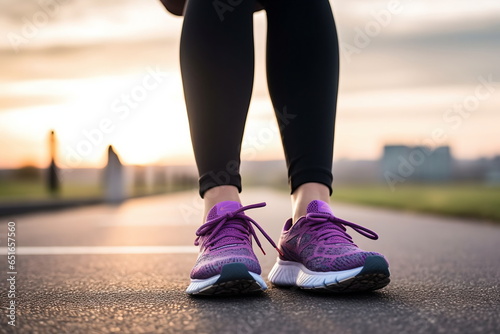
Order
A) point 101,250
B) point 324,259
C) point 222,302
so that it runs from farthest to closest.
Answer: point 101,250
point 324,259
point 222,302

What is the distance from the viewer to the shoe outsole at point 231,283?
3.68 ft

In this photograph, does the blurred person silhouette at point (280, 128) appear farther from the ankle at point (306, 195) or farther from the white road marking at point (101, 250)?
the white road marking at point (101, 250)

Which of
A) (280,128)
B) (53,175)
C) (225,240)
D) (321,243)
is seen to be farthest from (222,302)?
(53,175)

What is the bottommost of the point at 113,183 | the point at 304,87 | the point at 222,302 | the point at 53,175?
the point at 113,183

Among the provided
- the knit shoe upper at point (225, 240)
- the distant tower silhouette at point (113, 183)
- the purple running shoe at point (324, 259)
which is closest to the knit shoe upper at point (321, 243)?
the purple running shoe at point (324, 259)

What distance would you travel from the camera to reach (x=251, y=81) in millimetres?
1361

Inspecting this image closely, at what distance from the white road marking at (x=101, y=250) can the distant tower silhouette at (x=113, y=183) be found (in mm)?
7715

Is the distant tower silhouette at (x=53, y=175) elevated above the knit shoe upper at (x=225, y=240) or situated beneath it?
situated beneath

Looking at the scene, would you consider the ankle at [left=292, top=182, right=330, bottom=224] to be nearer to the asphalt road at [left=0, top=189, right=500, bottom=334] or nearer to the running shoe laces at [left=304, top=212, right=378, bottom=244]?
the running shoe laces at [left=304, top=212, right=378, bottom=244]

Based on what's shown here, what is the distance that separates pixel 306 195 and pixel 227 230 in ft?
0.70

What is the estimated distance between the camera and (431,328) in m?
0.88

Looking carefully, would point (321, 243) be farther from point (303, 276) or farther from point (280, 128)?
point (280, 128)

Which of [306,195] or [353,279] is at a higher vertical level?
[306,195]

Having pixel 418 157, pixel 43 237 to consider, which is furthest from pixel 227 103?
pixel 418 157
